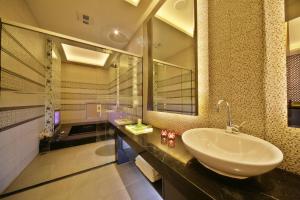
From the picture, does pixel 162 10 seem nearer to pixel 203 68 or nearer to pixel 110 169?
pixel 203 68

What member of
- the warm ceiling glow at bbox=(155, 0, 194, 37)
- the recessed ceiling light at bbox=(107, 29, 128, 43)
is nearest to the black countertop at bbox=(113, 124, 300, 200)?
the warm ceiling glow at bbox=(155, 0, 194, 37)

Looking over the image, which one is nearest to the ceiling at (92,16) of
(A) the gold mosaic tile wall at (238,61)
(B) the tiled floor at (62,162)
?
(A) the gold mosaic tile wall at (238,61)

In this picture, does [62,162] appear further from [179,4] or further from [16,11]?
[179,4]

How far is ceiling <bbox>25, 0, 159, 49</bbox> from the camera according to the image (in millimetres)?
1794

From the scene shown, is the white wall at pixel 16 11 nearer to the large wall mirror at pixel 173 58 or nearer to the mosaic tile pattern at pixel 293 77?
the large wall mirror at pixel 173 58

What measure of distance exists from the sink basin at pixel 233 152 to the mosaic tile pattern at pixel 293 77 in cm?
32

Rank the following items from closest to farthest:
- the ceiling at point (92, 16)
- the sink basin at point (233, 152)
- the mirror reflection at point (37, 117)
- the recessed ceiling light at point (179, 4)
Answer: the sink basin at point (233, 152) < the recessed ceiling light at point (179, 4) < the mirror reflection at point (37, 117) < the ceiling at point (92, 16)

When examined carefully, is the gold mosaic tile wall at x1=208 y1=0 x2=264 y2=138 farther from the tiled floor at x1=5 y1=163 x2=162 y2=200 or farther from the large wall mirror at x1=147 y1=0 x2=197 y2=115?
the tiled floor at x1=5 y1=163 x2=162 y2=200

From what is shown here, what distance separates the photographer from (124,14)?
2.00 metres

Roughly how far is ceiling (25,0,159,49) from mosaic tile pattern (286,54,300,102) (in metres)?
1.76

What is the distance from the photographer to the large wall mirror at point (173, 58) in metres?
1.26

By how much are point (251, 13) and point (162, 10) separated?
1.18 metres

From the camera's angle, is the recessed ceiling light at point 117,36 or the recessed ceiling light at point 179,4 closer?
the recessed ceiling light at point 179,4

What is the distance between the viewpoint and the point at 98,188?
147cm
